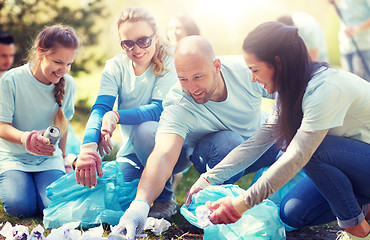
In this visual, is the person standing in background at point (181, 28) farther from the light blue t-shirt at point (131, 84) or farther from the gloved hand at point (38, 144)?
the gloved hand at point (38, 144)

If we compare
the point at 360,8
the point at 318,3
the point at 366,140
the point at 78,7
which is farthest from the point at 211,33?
the point at 366,140

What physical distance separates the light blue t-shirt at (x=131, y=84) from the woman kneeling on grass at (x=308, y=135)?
80 centimetres

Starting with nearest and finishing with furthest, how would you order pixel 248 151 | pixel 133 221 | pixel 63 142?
pixel 133 221
pixel 248 151
pixel 63 142

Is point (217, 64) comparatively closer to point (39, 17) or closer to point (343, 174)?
point (343, 174)

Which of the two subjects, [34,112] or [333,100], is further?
[34,112]

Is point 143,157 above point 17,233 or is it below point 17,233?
below

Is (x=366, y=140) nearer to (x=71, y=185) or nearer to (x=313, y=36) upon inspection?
(x=71, y=185)

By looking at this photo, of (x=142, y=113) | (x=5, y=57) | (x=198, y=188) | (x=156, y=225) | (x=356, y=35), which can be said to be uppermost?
(x=5, y=57)

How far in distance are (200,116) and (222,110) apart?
0.41ft

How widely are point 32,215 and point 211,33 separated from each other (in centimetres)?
633

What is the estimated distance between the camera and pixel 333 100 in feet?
5.74

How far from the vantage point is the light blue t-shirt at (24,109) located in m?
2.75

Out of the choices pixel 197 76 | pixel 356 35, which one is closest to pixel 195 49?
pixel 197 76

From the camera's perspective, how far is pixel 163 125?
2.34m
